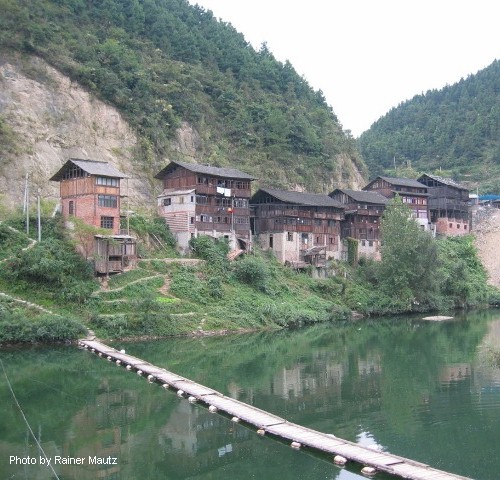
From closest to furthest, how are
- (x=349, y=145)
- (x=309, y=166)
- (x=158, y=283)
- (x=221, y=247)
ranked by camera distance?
(x=158, y=283)
(x=221, y=247)
(x=309, y=166)
(x=349, y=145)

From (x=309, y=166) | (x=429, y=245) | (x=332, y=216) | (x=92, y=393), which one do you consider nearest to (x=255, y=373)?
(x=92, y=393)

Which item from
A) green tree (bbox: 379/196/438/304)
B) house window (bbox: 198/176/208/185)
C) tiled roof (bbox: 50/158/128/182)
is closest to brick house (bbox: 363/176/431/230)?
green tree (bbox: 379/196/438/304)

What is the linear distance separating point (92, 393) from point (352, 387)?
43.1 ft

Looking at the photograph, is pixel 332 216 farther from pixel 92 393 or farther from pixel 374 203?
pixel 92 393

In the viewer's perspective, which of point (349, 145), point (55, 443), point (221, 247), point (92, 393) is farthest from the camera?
point (349, 145)

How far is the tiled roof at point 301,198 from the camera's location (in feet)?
221

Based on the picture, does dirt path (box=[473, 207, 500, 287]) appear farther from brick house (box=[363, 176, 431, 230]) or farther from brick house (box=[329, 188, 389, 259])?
brick house (box=[329, 188, 389, 259])

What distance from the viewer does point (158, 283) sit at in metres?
51.7

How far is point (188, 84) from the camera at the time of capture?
86375mm

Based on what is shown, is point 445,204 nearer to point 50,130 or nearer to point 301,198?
point 301,198

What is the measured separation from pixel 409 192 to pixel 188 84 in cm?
3459

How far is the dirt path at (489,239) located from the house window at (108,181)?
52163mm

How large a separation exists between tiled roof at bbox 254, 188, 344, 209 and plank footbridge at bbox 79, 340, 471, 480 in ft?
119

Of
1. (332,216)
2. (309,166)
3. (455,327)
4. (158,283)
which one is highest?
(309,166)
